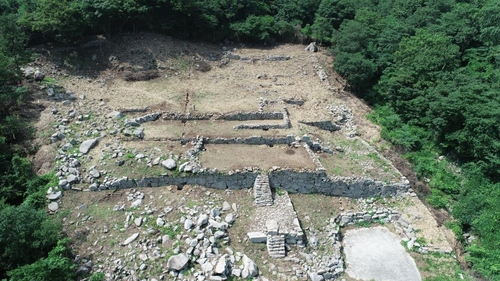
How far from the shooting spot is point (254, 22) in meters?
31.5

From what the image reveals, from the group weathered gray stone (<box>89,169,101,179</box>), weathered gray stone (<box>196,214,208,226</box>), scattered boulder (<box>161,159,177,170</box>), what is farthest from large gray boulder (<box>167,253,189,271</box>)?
weathered gray stone (<box>89,169,101,179</box>)

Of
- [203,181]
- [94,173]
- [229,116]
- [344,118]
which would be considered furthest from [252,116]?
[94,173]

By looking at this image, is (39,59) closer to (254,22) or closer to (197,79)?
(197,79)

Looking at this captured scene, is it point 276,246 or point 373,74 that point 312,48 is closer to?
point 373,74

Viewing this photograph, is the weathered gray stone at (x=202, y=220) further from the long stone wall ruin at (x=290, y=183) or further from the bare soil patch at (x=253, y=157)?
the bare soil patch at (x=253, y=157)

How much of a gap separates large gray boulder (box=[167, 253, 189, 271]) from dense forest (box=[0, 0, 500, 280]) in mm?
3588

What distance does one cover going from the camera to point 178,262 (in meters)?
14.2

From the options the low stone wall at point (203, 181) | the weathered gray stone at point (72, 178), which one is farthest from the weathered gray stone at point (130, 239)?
the weathered gray stone at point (72, 178)

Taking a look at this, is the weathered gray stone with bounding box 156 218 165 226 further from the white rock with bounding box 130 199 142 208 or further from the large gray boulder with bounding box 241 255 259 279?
the large gray boulder with bounding box 241 255 259 279

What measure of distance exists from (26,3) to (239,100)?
17784 mm

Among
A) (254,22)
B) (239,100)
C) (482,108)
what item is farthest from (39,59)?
(482,108)

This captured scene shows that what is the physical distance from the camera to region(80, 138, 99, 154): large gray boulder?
1860cm

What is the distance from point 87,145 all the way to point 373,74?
2188 cm

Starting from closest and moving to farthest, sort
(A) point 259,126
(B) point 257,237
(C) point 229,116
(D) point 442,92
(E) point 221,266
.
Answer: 1. (E) point 221,266
2. (B) point 257,237
3. (A) point 259,126
4. (C) point 229,116
5. (D) point 442,92
